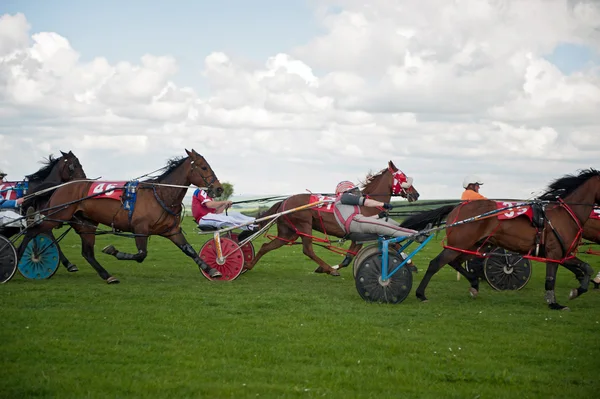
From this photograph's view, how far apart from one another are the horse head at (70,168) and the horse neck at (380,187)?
6763 millimetres

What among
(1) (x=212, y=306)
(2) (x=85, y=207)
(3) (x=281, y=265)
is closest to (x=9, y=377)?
(1) (x=212, y=306)

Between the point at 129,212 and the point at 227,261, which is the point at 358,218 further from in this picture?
the point at 129,212

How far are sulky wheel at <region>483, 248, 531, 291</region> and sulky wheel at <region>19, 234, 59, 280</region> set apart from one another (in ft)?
27.4

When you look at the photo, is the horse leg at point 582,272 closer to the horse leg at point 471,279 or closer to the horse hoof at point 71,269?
the horse leg at point 471,279

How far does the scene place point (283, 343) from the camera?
8.12 meters

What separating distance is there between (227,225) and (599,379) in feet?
26.9

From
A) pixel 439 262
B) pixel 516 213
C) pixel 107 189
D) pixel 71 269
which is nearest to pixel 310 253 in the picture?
pixel 439 262

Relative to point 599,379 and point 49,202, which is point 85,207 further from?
point 599,379

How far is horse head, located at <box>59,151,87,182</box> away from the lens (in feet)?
53.7

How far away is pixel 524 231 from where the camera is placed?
11289 mm

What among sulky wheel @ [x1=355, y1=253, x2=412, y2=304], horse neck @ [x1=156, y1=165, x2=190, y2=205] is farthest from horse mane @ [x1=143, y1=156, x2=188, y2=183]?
sulky wheel @ [x1=355, y1=253, x2=412, y2=304]

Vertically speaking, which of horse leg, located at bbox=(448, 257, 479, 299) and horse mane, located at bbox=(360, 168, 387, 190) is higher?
horse mane, located at bbox=(360, 168, 387, 190)

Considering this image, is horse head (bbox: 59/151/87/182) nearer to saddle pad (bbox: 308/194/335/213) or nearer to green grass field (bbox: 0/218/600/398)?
green grass field (bbox: 0/218/600/398)

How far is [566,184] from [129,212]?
7.88 meters
